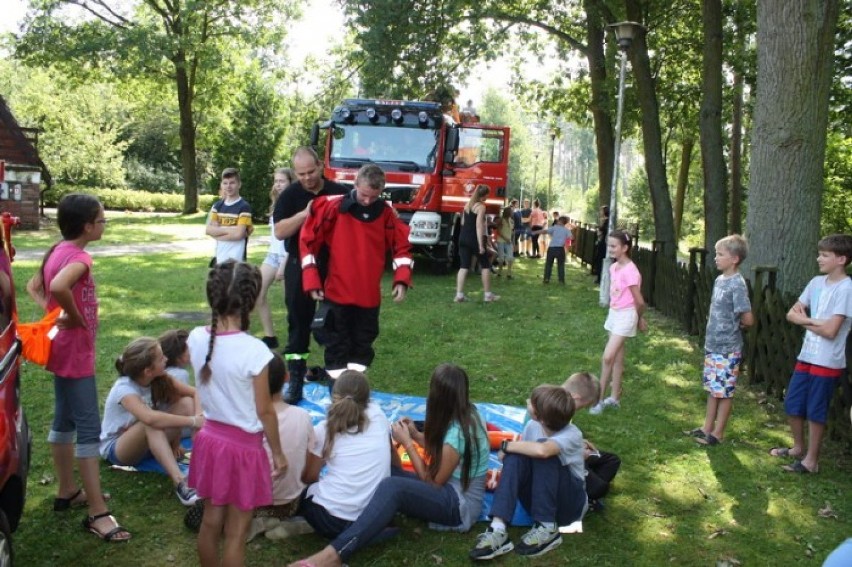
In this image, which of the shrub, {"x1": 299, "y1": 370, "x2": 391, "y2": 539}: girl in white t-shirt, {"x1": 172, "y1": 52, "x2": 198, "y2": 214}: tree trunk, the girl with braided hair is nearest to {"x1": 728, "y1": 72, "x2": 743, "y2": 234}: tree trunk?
{"x1": 299, "y1": 370, "x2": 391, "y2": 539}: girl in white t-shirt

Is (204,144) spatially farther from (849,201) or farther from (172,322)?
(172,322)

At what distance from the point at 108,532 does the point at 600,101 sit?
18.4 m

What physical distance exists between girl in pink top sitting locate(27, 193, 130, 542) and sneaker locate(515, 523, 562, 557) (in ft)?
7.08

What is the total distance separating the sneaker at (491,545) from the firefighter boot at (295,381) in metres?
2.80

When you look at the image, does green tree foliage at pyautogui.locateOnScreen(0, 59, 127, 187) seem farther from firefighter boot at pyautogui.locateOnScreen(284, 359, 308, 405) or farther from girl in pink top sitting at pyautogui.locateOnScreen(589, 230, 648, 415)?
girl in pink top sitting at pyautogui.locateOnScreen(589, 230, 648, 415)

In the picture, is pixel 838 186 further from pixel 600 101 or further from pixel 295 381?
pixel 295 381

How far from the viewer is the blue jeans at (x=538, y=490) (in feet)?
14.2

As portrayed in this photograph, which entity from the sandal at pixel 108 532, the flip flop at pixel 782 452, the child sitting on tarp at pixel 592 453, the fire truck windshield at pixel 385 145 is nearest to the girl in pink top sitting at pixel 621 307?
the flip flop at pixel 782 452

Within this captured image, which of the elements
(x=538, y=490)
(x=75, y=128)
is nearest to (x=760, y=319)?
(x=538, y=490)

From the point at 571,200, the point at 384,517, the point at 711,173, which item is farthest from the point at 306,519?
the point at 571,200

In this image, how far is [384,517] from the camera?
158 inches

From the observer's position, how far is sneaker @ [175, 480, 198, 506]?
14.9 feet

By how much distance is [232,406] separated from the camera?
10.9 ft

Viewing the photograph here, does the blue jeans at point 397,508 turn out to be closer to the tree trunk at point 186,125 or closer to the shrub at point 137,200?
the tree trunk at point 186,125
